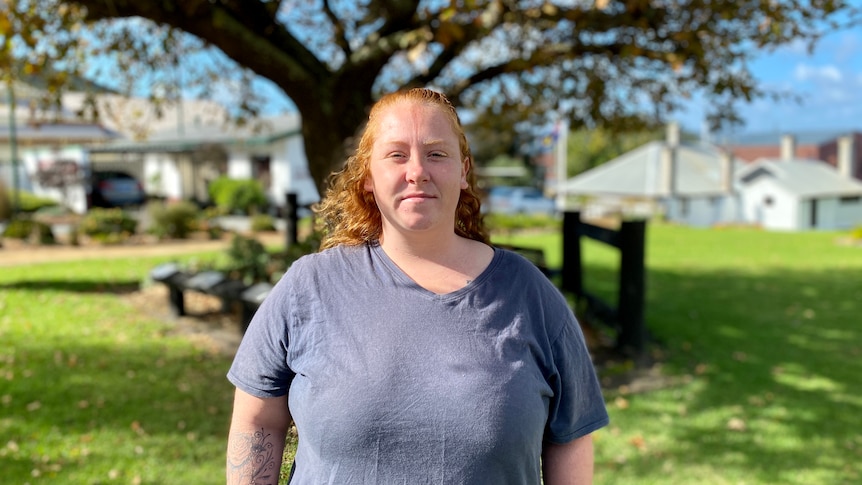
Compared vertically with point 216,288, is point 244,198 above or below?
above

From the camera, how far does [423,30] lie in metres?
6.45

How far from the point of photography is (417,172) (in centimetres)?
171

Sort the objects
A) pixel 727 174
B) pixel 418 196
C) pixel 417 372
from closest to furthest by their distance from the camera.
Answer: pixel 417 372 → pixel 418 196 → pixel 727 174

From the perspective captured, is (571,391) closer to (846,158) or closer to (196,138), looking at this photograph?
(196,138)

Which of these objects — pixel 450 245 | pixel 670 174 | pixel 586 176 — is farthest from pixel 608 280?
pixel 586 176

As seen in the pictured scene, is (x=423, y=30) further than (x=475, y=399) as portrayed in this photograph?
Yes

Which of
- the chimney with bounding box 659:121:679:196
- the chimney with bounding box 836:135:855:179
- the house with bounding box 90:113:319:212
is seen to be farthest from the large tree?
the chimney with bounding box 836:135:855:179

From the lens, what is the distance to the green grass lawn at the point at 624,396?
4562mm

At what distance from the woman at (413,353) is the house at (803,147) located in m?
68.3

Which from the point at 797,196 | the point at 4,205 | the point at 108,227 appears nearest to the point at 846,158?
the point at 797,196

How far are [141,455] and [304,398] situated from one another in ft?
11.5

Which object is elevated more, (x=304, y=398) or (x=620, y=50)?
(x=620, y=50)

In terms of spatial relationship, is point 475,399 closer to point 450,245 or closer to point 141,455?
point 450,245

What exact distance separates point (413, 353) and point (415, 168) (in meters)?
0.44
